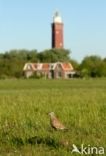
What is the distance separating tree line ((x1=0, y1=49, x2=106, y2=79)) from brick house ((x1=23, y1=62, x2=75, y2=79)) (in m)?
2.67

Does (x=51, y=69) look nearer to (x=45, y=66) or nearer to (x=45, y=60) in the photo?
(x=45, y=66)

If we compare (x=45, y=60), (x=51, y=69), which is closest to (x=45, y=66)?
(x=51, y=69)

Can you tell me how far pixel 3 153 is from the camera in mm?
8773

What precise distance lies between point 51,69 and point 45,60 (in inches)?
298

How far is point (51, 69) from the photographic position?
16312 centimetres

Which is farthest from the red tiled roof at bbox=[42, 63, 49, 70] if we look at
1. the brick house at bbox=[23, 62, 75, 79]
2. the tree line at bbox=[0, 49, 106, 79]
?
the tree line at bbox=[0, 49, 106, 79]

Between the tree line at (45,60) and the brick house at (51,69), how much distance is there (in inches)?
105

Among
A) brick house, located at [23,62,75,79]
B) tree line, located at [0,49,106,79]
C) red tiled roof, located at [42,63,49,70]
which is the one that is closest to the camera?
tree line, located at [0,49,106,79]

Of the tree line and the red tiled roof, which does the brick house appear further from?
the tree line

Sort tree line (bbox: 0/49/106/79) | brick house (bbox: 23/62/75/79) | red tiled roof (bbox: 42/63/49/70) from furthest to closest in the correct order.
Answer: red tiled roof (bbox: 42/63/49/70), brick house (bbox: 23/62/75/79), tree line (bbox: 0/49/106/79)

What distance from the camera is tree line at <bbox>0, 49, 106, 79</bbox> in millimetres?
140375

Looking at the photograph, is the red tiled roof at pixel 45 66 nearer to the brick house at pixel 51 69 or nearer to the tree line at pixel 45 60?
the brick house at pixel 51 69

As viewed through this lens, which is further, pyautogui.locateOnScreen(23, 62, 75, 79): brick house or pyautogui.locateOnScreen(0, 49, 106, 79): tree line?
pyautogui.locateOnScreen(23, 62, 75, 79): brick house

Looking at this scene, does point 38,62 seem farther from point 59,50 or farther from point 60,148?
point 60,148
